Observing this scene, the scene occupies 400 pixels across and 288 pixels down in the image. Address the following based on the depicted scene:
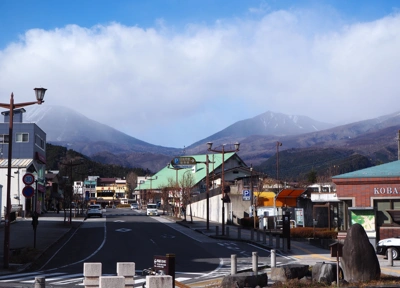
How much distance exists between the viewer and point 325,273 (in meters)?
16.9

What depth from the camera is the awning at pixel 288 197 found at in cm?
4503

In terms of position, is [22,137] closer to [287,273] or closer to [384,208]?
[384,208]

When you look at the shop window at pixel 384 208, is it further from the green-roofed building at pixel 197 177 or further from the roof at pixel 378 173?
the green-roofed building at pixel 197 177

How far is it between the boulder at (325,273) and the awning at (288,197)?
90.5 feet

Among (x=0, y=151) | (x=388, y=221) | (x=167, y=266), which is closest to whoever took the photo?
(x=167, y=266)

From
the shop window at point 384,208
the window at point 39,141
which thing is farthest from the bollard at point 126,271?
the window at point 39,141

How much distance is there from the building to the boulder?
50.1 metres

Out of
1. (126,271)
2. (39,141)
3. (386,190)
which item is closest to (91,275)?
(126,271)

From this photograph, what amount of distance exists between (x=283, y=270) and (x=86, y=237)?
24968 mm

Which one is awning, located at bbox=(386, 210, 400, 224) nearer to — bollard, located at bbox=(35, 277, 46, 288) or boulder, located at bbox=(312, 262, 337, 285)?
boulder, located at bbox=(312, 262, 337, 285)

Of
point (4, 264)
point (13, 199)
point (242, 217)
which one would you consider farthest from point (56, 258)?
point (13, 199)

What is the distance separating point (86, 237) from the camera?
133 ft

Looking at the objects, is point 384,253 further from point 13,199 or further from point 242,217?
point 13,199

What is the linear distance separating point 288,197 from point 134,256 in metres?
21.6
